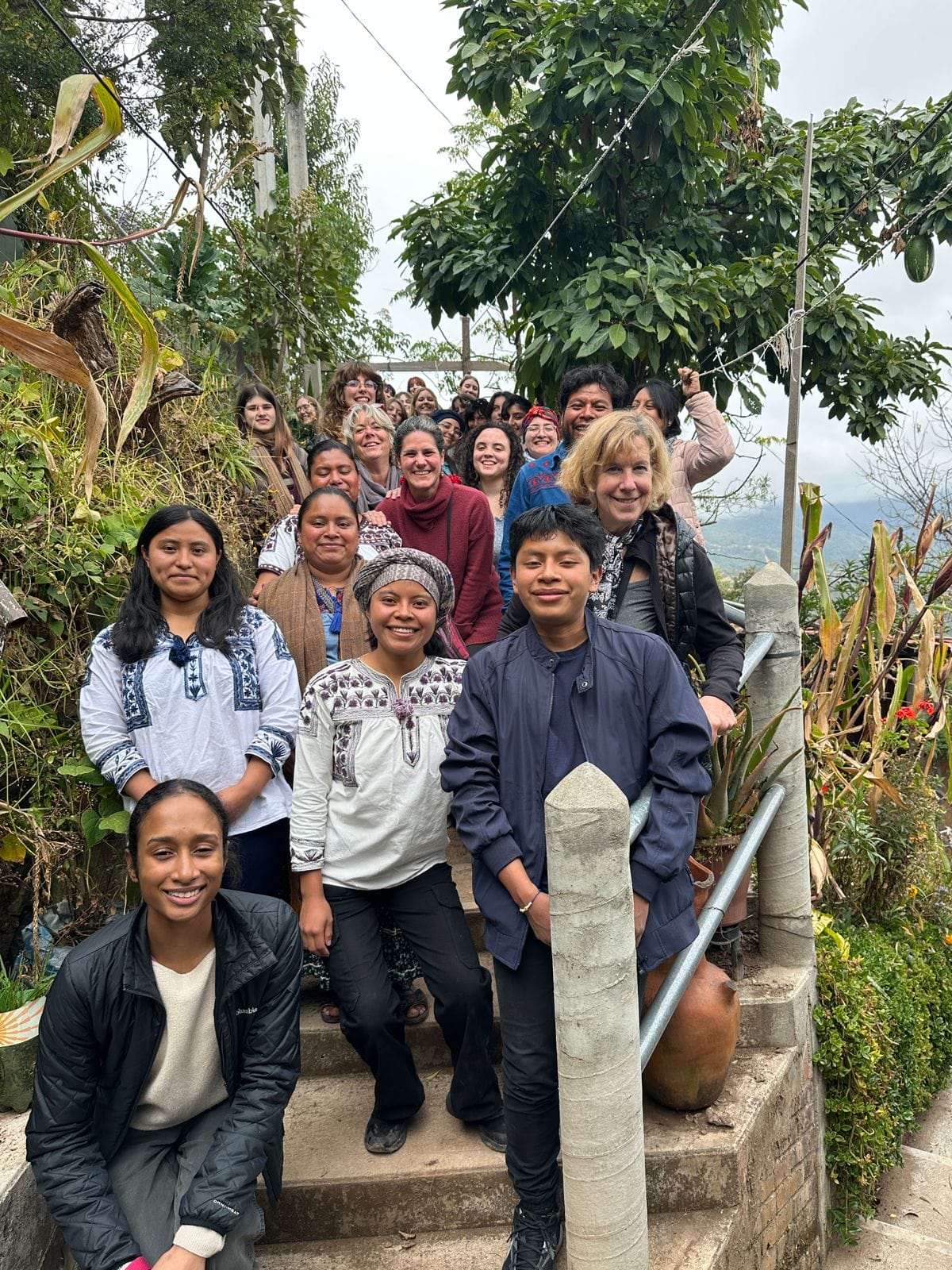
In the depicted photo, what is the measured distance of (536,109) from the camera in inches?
266

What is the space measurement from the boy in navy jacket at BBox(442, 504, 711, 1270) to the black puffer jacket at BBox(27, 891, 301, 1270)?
1.83 ft

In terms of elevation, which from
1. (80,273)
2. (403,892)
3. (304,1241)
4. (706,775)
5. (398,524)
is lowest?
(304,1241)

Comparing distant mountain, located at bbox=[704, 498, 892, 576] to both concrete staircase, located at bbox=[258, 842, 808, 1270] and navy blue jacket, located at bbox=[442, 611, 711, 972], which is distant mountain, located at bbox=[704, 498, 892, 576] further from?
concrete staircase, located at bbox=[258, 842, 808, 1270]

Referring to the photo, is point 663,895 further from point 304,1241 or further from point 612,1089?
point 304,1241

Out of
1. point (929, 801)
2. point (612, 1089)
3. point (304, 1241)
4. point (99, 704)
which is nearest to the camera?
point (612, 1089)

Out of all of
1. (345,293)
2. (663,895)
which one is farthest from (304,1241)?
(345,293)

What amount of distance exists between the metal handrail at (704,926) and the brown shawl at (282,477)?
3047mm

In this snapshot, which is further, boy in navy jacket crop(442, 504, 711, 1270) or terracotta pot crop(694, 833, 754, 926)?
terracotta pot crop(694, 833, 754, 926)

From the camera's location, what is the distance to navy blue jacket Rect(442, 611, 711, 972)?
2414 mm

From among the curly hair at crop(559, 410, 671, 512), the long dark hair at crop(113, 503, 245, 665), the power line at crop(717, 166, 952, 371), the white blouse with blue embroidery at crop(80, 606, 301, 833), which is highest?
the power line at crop(717, 166, 952, 371)

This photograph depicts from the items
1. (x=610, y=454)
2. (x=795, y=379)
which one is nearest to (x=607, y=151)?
(x=795, y=379)

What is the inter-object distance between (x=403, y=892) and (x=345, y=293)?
7.33 metres

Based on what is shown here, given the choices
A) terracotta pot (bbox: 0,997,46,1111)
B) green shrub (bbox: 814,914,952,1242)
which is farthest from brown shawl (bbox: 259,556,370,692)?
green shrub (bbox: 814,914,952,1242)

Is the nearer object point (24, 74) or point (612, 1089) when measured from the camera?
point (612, 1089)
